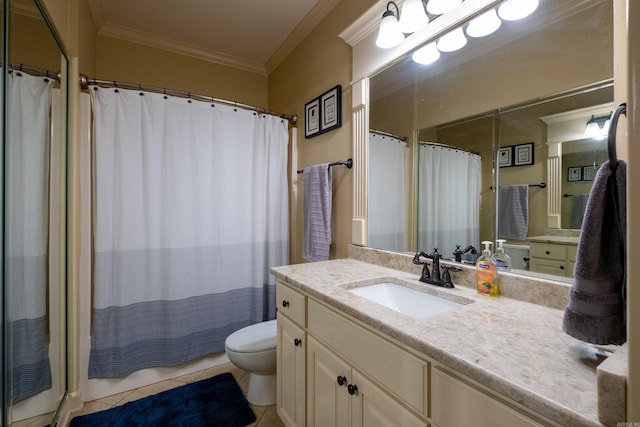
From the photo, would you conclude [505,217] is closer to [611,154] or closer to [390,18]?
[611,154]

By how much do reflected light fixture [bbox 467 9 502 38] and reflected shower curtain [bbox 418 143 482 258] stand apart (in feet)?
1.49

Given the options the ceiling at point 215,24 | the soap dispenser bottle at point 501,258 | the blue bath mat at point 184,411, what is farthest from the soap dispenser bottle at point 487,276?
the ceiling at point 215,24

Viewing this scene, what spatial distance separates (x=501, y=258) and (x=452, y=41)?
93 centimetres

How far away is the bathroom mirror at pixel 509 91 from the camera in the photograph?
876mm

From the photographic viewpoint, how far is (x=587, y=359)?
1.91 feet

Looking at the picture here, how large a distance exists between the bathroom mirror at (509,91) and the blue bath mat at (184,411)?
1.32 metres

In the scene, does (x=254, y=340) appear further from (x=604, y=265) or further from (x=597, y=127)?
(x=597, y=127)

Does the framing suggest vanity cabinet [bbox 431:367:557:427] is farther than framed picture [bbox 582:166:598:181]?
No

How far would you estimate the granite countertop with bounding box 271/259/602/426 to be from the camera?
1.56 ft

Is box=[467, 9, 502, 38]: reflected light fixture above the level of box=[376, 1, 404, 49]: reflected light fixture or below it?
below

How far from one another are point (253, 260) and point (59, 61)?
156cm

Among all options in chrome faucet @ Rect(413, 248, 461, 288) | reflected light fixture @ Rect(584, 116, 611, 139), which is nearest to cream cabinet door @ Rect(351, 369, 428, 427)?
chrome faucet @ Rect(413, 248, 461, 288)

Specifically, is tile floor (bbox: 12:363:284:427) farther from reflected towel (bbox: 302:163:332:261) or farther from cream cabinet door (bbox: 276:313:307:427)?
reflected towel (bbox: 302:163:332:261)

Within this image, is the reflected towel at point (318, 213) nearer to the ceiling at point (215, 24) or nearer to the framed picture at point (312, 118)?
the framed picture at point (312, 118)
